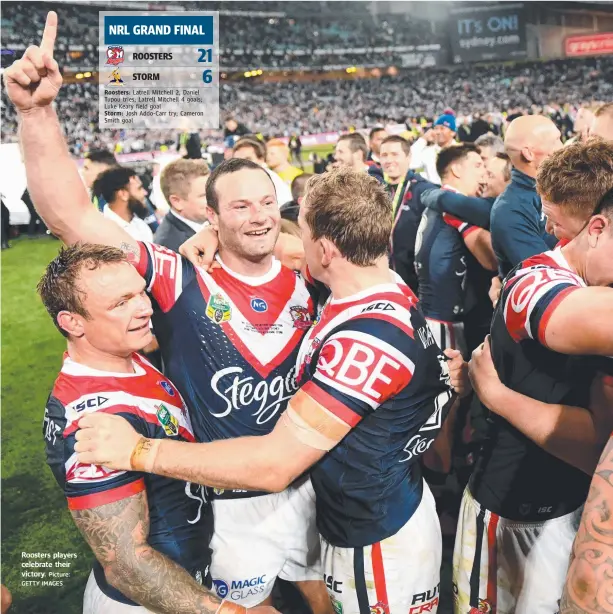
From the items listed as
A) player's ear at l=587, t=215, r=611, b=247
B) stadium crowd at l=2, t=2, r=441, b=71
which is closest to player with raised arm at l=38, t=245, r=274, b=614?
player's ear at l=587, t=215, r=611, b=247

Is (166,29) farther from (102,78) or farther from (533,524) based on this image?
(533,524)

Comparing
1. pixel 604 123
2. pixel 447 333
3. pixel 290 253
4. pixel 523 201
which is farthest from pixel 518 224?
pixel 290 253

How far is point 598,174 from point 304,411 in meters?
1.34

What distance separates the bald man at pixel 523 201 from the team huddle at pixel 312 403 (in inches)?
47.0

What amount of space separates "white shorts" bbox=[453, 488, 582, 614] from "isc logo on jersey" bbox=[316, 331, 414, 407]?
2.25 ft

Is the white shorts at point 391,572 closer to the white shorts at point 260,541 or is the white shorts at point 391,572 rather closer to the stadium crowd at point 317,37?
the white shorts at point 260,541

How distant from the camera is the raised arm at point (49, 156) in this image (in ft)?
6.21

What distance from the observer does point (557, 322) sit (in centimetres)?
141

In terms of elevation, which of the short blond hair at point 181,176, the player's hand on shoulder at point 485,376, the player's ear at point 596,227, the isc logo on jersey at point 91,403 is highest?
the short blond hair at point 181,176

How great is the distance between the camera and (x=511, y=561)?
1.91 meters

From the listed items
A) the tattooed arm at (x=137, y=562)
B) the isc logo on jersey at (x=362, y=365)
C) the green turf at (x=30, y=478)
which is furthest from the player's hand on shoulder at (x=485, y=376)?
the green turf at (x=30, y=478)

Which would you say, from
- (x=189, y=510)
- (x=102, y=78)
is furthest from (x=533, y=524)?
(x=102, y=78)

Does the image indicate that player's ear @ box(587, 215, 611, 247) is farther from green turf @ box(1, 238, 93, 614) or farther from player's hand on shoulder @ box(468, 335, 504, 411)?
green turf @ box(1, 238, 93, 614)

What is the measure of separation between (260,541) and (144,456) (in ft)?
3.09
